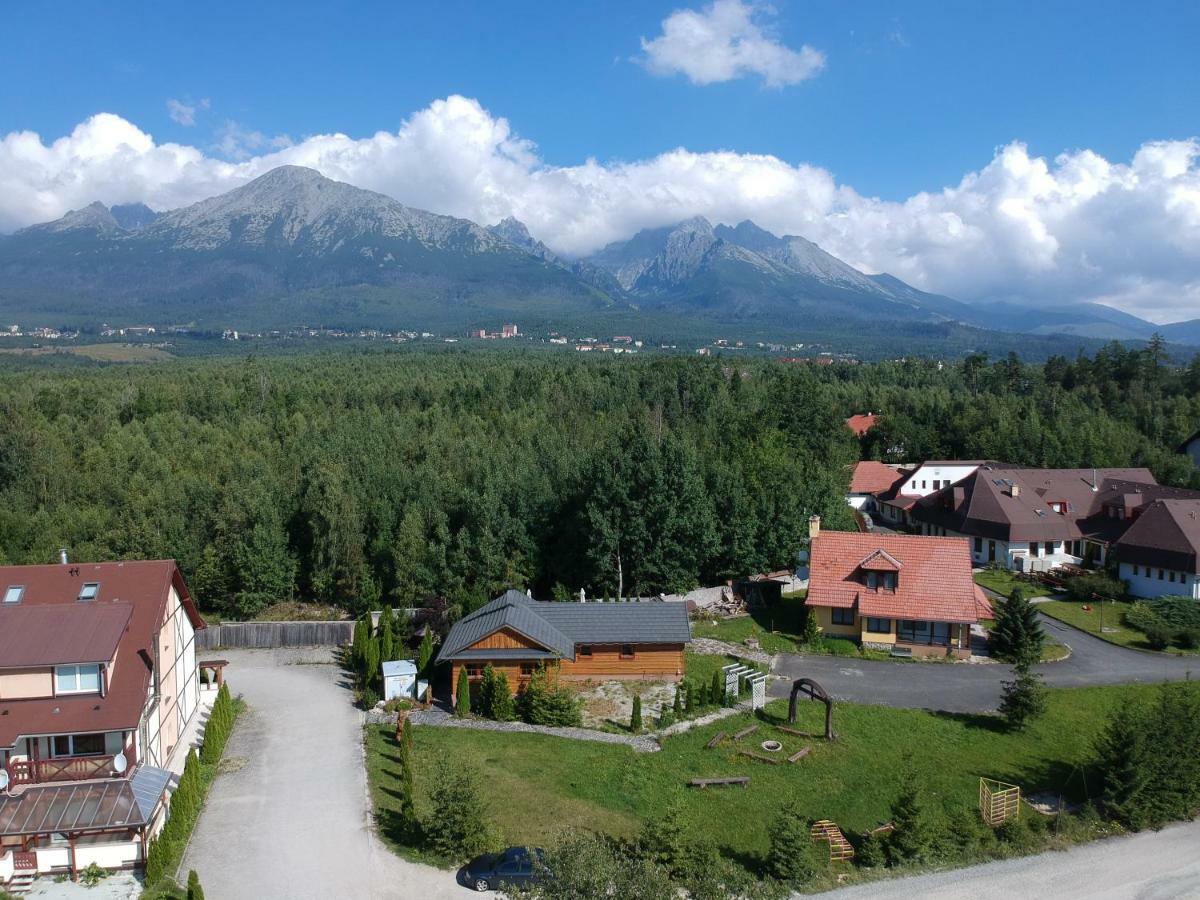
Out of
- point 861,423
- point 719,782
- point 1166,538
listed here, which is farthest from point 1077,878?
point 861,423

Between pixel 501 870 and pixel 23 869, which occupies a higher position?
pixel 501 870

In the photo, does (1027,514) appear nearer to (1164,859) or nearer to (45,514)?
(1164,859)

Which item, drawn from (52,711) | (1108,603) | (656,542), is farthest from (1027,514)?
(52,711)

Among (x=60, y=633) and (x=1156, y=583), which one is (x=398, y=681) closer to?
(x=60, y=633)

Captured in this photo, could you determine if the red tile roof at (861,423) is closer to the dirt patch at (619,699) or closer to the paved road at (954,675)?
the paved road at (954,675)

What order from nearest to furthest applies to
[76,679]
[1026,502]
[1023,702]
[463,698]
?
[76,679] → [1023,702] → [463,698] → [1026,502]

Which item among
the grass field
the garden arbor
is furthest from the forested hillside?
the garden arbor
